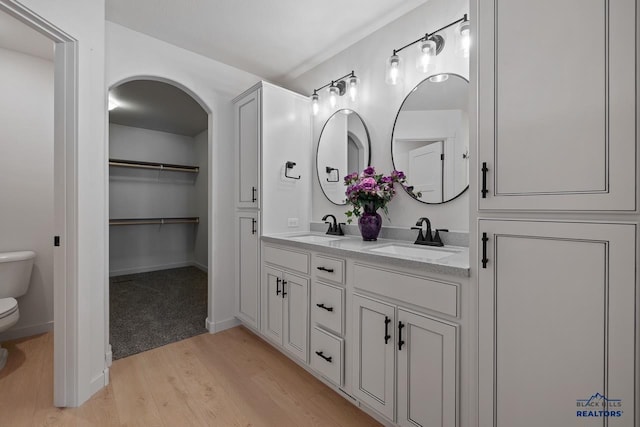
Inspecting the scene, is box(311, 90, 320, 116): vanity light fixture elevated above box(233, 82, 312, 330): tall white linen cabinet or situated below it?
above

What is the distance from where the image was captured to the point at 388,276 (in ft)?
4.66

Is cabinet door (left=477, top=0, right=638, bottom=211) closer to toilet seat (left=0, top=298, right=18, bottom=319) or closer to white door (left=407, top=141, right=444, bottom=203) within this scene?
white door (left=407, top=141, right=444, bottom=203)

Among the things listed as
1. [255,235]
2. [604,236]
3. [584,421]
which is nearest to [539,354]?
[584,421]

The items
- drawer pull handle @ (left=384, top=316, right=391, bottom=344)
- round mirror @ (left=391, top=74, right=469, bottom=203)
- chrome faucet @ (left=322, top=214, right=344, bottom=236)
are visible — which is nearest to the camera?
drawer pull handle @ (left=384, top=316, right=391, bottom=344)

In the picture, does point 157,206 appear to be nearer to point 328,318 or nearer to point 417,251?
point 328,318

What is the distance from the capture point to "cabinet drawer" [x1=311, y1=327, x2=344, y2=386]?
1.68m

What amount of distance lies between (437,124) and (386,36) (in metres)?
0.86

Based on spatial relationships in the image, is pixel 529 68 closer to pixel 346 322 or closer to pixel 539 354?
pixel 539 354

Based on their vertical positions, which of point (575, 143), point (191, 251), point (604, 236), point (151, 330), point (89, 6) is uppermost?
point (89, 6)

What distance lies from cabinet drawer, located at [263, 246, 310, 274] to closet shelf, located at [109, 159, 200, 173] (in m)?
3.36

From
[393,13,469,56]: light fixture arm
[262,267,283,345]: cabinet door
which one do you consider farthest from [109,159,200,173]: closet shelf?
[393,13,469,56]: light fixture arm

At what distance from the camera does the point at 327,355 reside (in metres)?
1.76

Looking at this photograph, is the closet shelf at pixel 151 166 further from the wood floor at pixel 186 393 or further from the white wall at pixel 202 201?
the wood floor at pixel 186 393

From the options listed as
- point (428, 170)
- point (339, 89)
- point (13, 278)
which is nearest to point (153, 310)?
point (13, 278)
